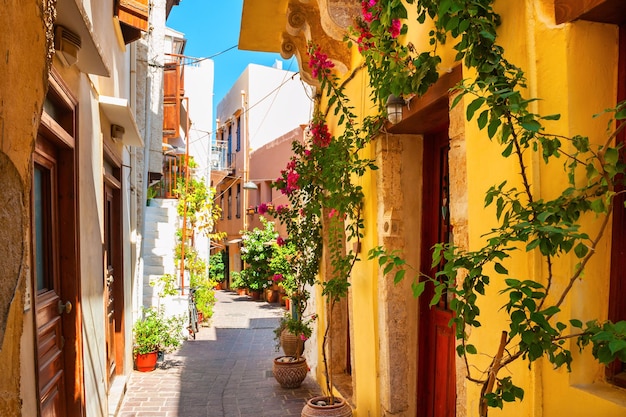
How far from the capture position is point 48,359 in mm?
3258

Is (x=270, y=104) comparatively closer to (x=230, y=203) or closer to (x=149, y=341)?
(x=230, y=203)

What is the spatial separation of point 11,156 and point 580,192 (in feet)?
6.07

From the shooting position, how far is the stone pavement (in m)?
5.78

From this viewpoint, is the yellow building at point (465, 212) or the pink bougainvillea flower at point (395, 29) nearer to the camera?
the yellow building at point (465, 212)

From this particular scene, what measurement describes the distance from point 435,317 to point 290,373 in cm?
306

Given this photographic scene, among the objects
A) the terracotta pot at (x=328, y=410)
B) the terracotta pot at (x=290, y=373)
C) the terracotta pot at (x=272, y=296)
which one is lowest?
the terracotta pot at (x=272, y=296)

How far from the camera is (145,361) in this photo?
24.6 feet

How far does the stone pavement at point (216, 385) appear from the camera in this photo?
5.78 m

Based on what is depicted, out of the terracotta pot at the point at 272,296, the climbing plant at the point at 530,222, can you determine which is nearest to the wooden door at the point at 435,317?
the climbing plant at the point at 530,222

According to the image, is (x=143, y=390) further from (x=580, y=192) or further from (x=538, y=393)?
(x=580, y=192)

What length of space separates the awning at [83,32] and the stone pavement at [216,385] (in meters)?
3.79

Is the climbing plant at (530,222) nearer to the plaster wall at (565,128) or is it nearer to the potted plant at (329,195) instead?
the plaster wall at (565,128)

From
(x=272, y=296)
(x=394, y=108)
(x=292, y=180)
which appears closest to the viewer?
(x=394, y=108)

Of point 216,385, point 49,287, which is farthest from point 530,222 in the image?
point 216,385
